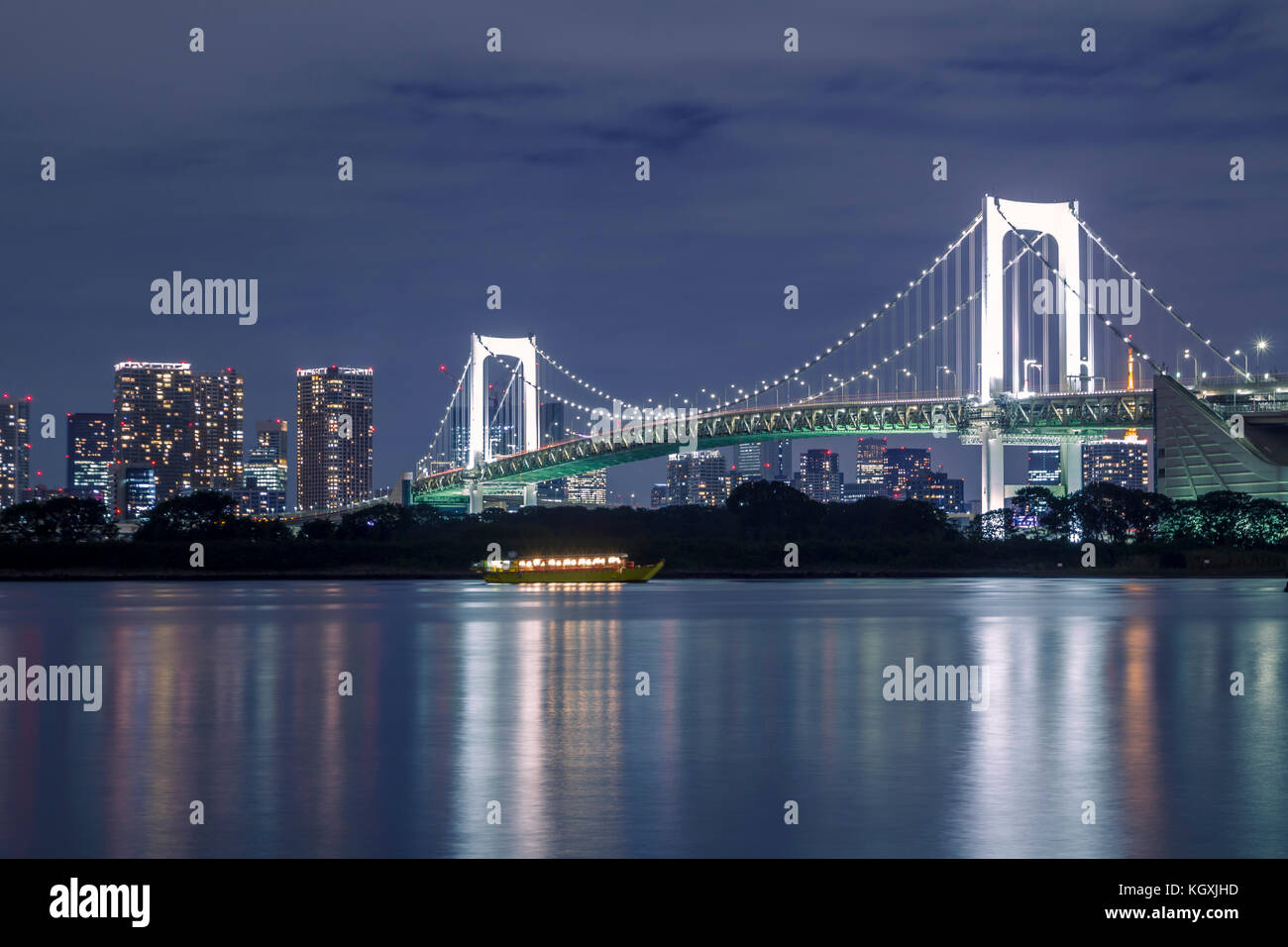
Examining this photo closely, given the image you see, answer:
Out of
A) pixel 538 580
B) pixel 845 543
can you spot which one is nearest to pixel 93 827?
pixel 538 580

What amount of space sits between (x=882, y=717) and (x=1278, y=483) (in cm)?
6007

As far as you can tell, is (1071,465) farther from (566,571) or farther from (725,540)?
(566,571)

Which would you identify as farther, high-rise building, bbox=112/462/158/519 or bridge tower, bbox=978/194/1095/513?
high-rise building, bbox=112/462/158/519

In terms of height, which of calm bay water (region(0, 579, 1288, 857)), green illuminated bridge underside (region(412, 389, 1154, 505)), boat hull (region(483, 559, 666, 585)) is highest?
green illuminated bridge underside (region(412, 389, 1154, 505))

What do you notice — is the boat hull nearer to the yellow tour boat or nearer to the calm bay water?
the yellow tour boat

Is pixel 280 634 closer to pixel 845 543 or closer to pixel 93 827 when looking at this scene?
pixel 93 827

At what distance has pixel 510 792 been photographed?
13.7 m

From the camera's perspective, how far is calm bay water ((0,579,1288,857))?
11.8 m

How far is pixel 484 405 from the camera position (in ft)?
356

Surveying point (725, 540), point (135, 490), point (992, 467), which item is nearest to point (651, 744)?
point (992, 467)

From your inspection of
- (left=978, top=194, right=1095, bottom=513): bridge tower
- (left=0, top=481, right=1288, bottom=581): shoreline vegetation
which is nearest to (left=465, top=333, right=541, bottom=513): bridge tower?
(left=0, top=481, right=1288, bottom=581): shoreline vegetation

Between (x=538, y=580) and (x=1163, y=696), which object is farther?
(x=538, y=580)
